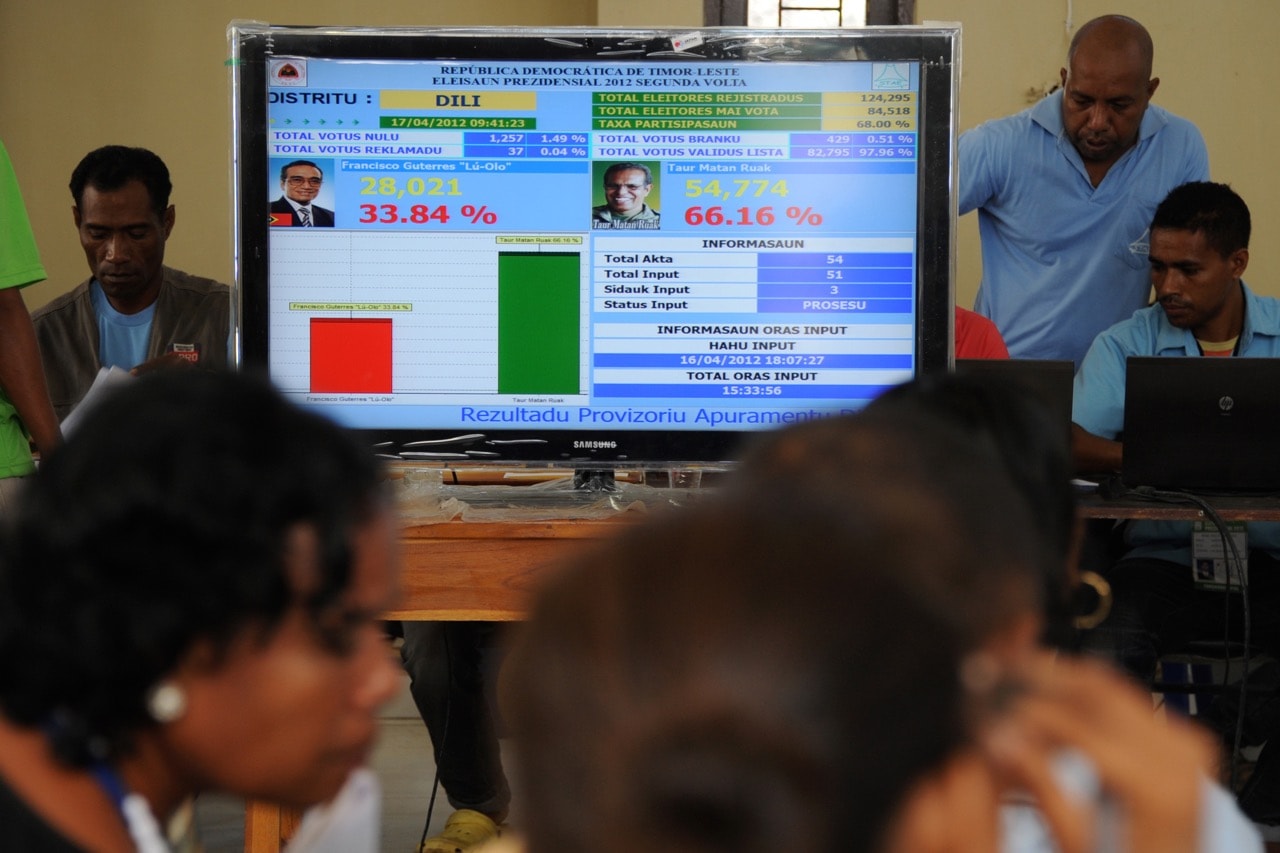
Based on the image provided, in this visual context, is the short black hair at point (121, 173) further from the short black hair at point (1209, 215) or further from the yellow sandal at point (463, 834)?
the short black hair at point (1209, 215)

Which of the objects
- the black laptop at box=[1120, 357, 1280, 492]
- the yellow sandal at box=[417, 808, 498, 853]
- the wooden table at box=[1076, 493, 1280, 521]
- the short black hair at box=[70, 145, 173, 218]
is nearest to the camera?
the wooden table at box=[1076, 493, 1280, 521]

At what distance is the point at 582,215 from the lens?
192 cm

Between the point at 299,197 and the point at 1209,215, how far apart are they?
2.19 metres

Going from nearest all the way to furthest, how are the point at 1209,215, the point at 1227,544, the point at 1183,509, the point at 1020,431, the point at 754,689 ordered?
1. the point at 754,689
2. the point at 1020,431
3. the point at 1183,509
4. the point at 1227,544
5. the point at 1209,215

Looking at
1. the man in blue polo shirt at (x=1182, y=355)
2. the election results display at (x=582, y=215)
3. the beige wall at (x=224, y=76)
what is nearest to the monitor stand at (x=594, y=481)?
the election results display at (x=582, y=215)

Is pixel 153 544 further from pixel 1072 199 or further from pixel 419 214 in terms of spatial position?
pixel 1072 199

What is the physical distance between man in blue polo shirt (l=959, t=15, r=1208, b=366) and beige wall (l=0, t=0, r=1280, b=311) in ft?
3.44

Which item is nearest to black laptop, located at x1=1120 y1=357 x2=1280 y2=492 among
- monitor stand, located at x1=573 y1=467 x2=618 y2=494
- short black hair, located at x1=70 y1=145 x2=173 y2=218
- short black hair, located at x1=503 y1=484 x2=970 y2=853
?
monitor stand, located at x1=573 y1=467 x2=618 y2=494

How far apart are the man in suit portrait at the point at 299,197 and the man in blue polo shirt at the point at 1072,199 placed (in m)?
2.20

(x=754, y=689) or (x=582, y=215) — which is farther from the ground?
(x=582, y=215)

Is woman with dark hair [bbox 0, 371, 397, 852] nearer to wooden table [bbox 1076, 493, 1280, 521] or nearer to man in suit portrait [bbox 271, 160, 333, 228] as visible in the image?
man in suit portrait [bbox 271, 160, 333, 228]

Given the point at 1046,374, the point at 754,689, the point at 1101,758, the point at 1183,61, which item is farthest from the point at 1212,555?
the point at 1183,61

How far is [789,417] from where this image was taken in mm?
1931

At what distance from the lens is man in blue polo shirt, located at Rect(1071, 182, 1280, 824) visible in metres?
2.72
